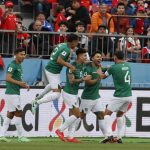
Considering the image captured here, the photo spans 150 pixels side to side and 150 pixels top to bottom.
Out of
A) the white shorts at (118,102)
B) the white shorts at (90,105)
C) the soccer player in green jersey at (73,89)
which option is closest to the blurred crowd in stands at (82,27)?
the soccer player in green jersey at (73,89)

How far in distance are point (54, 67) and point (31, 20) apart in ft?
23.2

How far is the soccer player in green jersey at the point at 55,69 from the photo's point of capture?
20109mm

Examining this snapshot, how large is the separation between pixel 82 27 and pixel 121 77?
16.4ft

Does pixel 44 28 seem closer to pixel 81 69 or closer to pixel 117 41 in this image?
pixel 117 41

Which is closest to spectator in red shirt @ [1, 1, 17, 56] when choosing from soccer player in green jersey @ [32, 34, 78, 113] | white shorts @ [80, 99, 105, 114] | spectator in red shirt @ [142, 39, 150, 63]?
soccer player in green jersey @ [32, 34, 78, 113]

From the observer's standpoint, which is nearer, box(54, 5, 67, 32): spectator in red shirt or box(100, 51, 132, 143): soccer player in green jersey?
box(100, 51, 132, 143): soccer player in green jersey

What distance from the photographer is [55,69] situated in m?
20.8

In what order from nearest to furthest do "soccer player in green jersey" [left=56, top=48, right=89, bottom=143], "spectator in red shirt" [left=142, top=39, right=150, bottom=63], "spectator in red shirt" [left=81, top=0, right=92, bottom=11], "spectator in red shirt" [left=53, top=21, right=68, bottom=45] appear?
"soccer player in green jersey" [left=56, top=48, right=89, bottom=143], "spectator in red shirt" [left=53, top=21, right=68, bottom=45], "spectator in red shirt" [left=142, top=39, right=150, bottom=63], "spectator in red shirt" [left=81, top=0, right=92, bottom=11]

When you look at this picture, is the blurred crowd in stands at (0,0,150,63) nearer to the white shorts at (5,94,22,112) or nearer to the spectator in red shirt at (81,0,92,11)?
the spectator in red shirt at (81,0,92,11)

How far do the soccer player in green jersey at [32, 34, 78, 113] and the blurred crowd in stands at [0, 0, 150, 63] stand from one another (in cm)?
337

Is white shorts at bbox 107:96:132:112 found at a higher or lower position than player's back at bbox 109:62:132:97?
lower

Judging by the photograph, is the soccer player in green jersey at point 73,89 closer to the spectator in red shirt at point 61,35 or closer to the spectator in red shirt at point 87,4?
the spectator in red shirt at point 61,35

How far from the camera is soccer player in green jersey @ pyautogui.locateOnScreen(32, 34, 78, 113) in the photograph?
20109mm

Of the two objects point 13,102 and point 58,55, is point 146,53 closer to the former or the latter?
point 58,55
